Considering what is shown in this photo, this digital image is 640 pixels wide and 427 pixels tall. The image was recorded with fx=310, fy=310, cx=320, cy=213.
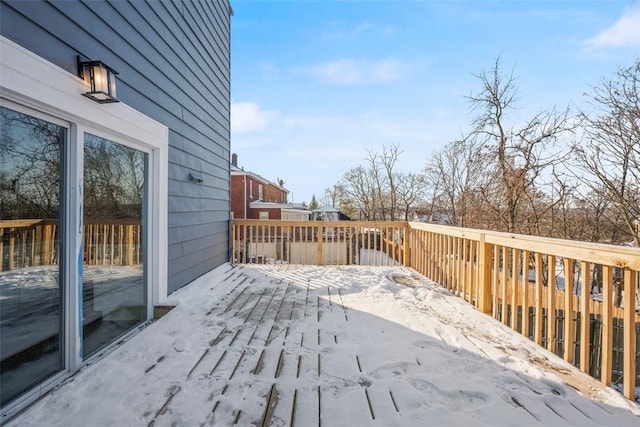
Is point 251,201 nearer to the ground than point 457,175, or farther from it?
nearer to the ground

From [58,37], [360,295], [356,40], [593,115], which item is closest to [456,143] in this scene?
[593,115]

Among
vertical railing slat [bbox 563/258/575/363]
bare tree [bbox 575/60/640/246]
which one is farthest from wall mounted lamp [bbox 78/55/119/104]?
bare tree [bbox 575/60/640/246]

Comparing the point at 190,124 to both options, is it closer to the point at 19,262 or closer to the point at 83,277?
the point at 83,277

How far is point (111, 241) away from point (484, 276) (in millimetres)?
3398

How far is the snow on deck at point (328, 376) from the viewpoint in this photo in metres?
1.51

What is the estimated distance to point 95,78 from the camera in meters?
2.00

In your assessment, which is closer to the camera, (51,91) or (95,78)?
(51,91)

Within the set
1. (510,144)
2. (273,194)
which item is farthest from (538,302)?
(273,194)

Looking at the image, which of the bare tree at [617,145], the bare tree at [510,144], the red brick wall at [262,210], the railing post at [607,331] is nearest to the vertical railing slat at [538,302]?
the railing post at [607,331]

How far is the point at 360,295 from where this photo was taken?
3.73 m

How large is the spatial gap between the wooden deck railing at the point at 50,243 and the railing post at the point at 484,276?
10.9ft

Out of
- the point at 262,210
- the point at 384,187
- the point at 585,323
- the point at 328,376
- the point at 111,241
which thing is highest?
the point at 384,187

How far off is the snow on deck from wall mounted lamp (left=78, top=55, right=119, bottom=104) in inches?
68.0

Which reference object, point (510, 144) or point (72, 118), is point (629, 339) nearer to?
point (72, 118)
